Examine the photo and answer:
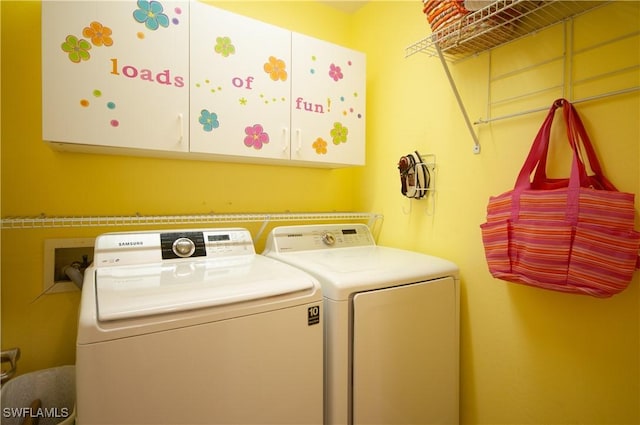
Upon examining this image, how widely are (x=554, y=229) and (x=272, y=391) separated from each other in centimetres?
106

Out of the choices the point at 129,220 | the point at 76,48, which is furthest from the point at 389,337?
the point at 76,48

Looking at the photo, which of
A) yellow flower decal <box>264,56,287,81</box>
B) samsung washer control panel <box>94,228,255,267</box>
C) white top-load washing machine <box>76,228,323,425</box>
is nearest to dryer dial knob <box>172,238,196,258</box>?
samsung washer control panel <box>94,228,255,267</box>

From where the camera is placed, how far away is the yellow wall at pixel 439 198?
3.58 ft

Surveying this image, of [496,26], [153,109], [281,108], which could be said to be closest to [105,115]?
[153,109]

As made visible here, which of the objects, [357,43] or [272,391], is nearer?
[272,391]

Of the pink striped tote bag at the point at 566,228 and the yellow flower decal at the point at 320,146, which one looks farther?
the yellow flower decal at the point at 320,146

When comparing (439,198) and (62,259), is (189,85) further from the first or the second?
(439,198)

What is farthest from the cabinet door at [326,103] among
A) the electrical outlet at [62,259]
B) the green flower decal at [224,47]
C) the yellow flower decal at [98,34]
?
the electrical outlet at [62,259]

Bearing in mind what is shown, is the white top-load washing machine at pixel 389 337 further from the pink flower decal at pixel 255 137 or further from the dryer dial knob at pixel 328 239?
the pink flower decal at pixel 255 137

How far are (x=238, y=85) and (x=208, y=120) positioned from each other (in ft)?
0.75

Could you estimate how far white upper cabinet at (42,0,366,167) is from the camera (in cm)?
122

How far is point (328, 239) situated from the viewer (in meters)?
1.86

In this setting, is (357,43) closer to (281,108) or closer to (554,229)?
(281,108)

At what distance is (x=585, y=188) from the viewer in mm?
1024
